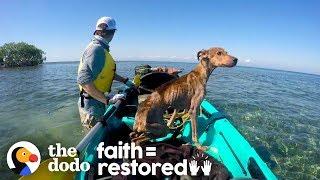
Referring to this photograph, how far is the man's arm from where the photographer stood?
5.89 meters

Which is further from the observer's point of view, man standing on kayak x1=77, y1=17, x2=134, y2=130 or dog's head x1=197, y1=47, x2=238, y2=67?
dog's head x1=197, y1=47, x2=238, y2=67

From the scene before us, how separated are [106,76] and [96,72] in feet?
1.50

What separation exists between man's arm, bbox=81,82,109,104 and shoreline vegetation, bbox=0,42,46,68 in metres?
86.3

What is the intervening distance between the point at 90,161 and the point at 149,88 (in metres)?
5.45

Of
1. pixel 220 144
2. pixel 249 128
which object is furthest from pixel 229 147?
pixel 249 128

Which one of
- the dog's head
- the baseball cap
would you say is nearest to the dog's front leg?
the dog's head

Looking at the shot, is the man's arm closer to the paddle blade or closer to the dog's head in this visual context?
the paddle blade

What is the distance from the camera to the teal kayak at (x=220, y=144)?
5.00 metres

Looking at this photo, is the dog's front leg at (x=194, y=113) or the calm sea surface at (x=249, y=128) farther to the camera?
the calm sea surface at (x=249, y=128)

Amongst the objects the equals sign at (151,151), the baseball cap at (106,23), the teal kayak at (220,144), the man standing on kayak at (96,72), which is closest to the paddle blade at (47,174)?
the teal kayak at (220,144)

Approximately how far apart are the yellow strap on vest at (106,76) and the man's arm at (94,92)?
229mm

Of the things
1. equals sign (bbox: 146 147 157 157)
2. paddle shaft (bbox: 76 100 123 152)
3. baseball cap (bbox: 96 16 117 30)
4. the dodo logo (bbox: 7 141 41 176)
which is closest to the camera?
the dodo logo (bbox: 7 141 41 176)

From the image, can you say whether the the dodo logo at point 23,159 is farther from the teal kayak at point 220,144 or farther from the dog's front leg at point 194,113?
the dog's front leg at point 194,113

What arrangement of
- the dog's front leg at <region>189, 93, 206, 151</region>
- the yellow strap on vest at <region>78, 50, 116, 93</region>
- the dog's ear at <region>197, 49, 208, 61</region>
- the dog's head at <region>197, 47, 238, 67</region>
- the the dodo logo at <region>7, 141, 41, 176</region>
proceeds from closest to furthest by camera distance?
the the dodo logo at <region>7, 141, 41, 176</region>
the yellow strap on vest at <region>78, 50, 116, 93</region>
the dog's front leg at <region>189, 93, 206, 151</region>
the dog's head at <region>197, 47, 238, 67</region>
the dog's ear at <region>197, 49, 208, 61</region>
